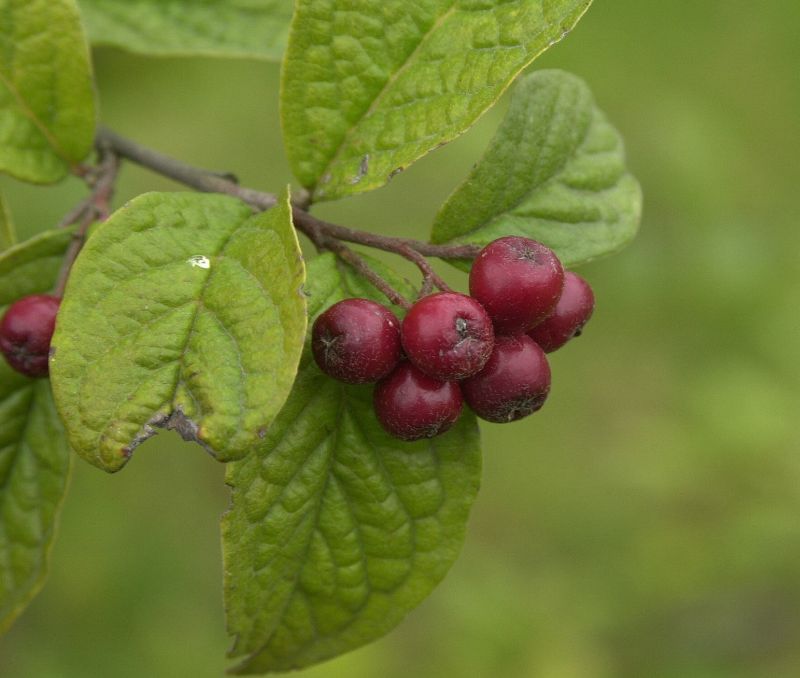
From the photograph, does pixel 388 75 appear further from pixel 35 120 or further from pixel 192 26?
pixel 192 26

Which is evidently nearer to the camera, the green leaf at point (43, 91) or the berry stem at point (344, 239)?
the berry stem at point (344, 239)

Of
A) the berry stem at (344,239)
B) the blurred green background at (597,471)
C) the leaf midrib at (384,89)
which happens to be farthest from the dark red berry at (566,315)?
the blurred green background at (597,471)

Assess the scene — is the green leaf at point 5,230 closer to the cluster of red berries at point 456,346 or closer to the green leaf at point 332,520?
the green leaf at point 332,520

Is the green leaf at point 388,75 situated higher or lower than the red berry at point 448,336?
higher

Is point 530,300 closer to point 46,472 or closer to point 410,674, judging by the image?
point 46,472

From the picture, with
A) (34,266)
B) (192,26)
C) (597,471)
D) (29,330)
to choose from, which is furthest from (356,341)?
(597,471)

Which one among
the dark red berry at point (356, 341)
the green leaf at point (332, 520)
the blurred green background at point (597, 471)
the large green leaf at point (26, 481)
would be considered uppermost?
the dark red berry at point (356, 341)
